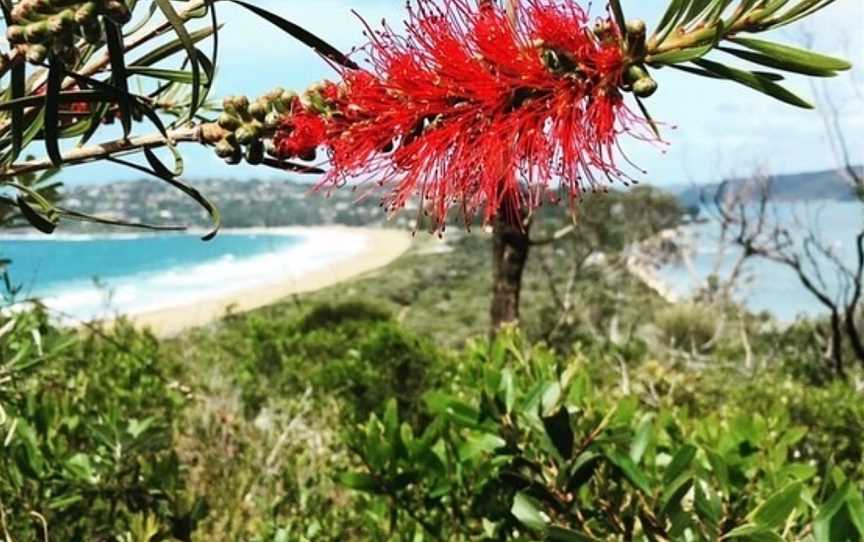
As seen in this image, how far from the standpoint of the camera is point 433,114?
680mm

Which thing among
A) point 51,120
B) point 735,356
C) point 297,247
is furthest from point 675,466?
point 297,247

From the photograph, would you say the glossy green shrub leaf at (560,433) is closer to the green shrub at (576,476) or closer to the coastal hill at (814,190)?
the green shrub at (576,476)

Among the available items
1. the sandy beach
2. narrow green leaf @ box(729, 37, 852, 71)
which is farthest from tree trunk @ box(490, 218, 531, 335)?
narrow green leaf @ box(729, 37, 852, 71)

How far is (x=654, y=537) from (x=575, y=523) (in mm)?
104

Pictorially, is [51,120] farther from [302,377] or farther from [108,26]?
[302,377]

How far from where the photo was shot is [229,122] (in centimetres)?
73

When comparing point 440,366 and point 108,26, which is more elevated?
point 108,26

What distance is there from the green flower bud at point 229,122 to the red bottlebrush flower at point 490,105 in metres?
0.09

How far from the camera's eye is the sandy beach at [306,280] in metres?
21.7

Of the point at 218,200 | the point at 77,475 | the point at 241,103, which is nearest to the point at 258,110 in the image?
the point at 241,103

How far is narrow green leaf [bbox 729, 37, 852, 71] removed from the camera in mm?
488

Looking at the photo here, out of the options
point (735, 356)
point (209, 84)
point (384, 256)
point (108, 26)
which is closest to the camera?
point (108, 26)

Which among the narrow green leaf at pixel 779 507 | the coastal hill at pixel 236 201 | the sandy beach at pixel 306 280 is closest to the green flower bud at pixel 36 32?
the narrow green leaf at pixel 779 507

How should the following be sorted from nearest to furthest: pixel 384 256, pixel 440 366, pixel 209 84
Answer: pixel 209 84 < pixel 440 366 < pixel 384 256
